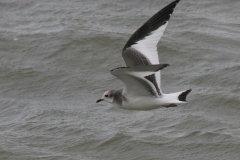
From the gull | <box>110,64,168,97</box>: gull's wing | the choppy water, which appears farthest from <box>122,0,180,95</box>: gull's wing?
the choppy water

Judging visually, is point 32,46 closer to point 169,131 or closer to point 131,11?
point 131,11

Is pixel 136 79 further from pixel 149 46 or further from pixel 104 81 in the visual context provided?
pixel 104 81

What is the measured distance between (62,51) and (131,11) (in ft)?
7.84

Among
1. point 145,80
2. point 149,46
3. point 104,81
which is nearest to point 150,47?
point 149,46

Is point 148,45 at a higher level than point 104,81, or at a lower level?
higher

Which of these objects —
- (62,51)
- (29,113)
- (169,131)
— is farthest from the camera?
(62,51)

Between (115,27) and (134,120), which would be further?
(115,27)

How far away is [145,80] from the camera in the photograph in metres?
6.16

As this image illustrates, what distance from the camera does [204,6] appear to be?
12555 mm

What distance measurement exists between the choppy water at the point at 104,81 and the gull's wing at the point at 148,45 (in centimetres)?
214

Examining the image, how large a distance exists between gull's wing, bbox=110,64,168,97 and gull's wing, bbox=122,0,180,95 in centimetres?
26

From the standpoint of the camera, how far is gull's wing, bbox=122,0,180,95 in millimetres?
6649

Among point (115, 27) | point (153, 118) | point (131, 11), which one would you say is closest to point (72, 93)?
point (153, 118)

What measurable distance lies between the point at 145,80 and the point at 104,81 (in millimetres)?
3923
